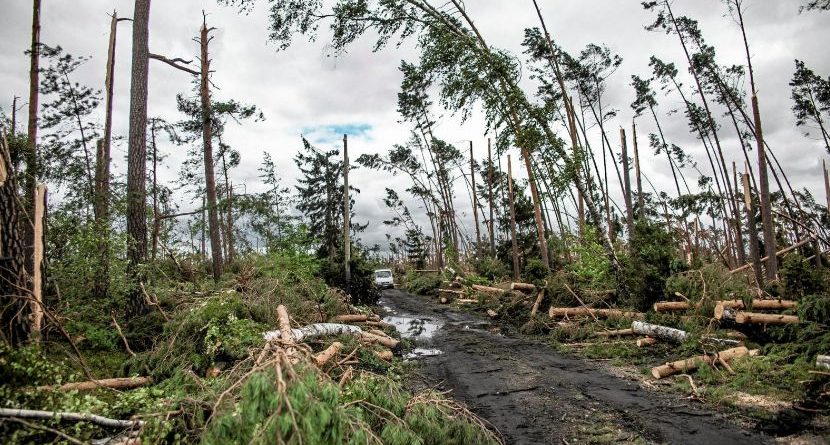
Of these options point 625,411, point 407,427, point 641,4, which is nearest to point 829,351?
point 625,411

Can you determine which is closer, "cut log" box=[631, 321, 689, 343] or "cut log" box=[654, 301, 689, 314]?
"cut log" box=[631, 321, 689, 343]

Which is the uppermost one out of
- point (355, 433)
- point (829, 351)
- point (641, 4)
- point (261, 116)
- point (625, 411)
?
point (641, 4)

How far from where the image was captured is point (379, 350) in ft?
29.2

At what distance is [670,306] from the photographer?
9.38 metres

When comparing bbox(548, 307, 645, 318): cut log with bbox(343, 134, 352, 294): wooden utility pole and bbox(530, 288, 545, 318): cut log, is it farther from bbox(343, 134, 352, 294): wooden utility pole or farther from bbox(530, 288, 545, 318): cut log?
bbox(343, 134, 352, 294): wooden utility pole

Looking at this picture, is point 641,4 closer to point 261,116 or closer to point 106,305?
point 261,116

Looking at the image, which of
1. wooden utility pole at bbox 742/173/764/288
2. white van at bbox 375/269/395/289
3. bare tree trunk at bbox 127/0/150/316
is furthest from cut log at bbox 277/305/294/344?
white van at bbox 375/269/395/289

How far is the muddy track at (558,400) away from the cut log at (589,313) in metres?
1.92

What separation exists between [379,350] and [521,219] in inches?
683

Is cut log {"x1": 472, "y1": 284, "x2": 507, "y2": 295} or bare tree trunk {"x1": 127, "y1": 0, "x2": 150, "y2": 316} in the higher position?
bare tree trunk {"x1": 127, "y1": 0, "x2": 150, "y2": 316}

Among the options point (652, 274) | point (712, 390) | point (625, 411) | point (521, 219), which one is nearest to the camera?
point (625, 411)

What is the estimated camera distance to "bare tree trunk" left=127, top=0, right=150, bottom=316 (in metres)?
8.20

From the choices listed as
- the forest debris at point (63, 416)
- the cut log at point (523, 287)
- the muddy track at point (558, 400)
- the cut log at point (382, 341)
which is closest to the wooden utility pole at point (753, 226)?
the cut log at point (523, 287)

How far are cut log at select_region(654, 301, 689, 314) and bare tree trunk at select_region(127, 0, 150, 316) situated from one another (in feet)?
36.9
